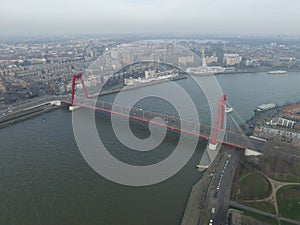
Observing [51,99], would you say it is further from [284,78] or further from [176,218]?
[284,78]

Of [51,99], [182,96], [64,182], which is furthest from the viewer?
[182,96]

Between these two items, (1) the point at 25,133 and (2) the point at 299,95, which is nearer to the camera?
(1) the point at 25,133

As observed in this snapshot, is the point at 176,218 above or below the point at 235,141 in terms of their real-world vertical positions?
below

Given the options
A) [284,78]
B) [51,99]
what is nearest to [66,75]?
[51,99]

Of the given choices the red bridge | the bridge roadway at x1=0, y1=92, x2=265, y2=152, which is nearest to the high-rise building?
the bridge roadway at x1=0, y1=92, x2=265, y2=152

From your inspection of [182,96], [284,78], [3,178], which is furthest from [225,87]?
[3,178]

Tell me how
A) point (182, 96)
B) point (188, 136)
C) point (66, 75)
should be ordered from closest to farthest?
point (188, 136) → point (182, 96) → point (66, 75)

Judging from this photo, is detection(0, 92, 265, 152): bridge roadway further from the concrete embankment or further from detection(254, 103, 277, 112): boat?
detection(254, 103, 277, 112): boat

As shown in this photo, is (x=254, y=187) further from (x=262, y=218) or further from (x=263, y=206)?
(x=262, y=218)
